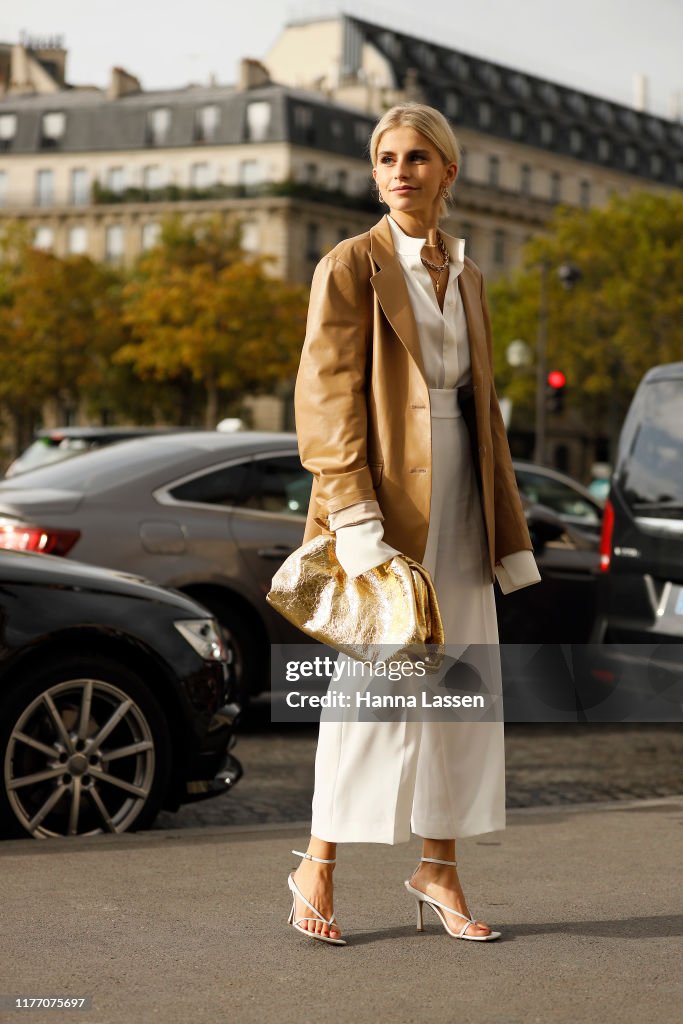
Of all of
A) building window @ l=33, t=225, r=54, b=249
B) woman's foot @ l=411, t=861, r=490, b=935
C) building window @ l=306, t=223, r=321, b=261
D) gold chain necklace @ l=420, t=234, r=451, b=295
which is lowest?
woman's foot @ l=411, t=861, r=490, b=935

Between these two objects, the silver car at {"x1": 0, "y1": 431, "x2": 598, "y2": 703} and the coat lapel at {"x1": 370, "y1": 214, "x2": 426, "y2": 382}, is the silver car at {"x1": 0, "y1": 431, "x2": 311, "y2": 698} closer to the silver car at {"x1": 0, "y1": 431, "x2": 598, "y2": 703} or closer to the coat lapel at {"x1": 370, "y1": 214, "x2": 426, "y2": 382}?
the silver car at {"x1": 0, "y1": 431, "x2": 598, "y2": 703}

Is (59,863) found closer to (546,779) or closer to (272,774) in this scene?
(272,774)

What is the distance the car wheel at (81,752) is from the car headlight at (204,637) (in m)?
0.28

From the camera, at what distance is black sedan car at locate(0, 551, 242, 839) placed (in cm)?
582

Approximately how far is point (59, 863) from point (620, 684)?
140 inches

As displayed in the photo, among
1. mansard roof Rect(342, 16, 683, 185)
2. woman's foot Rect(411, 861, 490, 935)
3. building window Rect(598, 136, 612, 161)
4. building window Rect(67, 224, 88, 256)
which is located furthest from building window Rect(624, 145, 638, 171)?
woman's foot Rect(411, 861, 490, 935)

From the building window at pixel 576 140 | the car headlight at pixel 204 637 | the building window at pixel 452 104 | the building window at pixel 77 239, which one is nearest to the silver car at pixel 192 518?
the car headlight at pixel 204 637

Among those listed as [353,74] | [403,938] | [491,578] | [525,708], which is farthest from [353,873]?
[353,74]

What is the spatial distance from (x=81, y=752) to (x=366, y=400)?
209 cm

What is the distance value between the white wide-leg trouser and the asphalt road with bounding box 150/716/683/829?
7.46 ft

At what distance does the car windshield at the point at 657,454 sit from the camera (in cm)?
795

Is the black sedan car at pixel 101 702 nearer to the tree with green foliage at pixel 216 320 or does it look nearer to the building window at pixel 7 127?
the tree with green foliage at pixel 216 320

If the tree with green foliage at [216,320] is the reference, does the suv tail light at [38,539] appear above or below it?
below

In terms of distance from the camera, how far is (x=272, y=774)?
7930 mm
